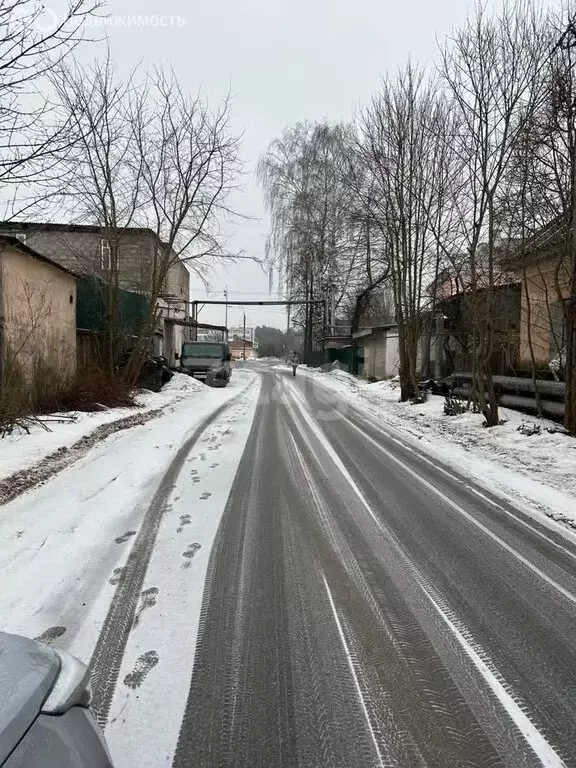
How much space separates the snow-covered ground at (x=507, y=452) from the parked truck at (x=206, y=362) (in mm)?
11756

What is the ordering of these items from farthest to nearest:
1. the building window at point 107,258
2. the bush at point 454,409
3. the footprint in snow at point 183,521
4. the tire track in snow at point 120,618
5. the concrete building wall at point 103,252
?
the concrete building wall at point 103,252
the building window at point 107,258
the bush at point 454,409
the footprint in snow at point 183,521
the tire track in snow at point 120,618

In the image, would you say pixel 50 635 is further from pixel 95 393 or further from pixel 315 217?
pixel 315 217

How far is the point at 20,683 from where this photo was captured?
5.13 feet

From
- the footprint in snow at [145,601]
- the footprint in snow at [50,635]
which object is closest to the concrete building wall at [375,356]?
the footprint in snow at [145,601]

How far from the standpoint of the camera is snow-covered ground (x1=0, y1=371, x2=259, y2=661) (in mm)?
3229

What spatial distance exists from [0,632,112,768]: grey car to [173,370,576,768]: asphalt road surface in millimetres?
795

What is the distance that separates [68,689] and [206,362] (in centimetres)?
2438

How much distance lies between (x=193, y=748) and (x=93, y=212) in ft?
55.6

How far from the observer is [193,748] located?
7.26 ft

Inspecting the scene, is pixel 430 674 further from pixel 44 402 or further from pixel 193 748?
pixel 44 402

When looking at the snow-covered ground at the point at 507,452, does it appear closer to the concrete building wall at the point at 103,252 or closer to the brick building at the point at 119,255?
the brick building at the point at 119,255

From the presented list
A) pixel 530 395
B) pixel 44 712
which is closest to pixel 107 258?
pixel 530 395

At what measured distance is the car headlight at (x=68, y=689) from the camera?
1535 millimetres

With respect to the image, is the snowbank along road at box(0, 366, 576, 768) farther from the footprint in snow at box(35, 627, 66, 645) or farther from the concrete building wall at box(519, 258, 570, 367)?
the concrete building wall at box(519, 258, 570, 367)
